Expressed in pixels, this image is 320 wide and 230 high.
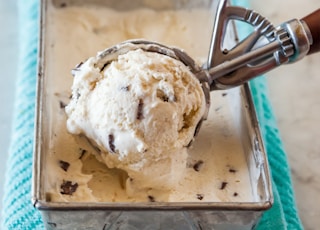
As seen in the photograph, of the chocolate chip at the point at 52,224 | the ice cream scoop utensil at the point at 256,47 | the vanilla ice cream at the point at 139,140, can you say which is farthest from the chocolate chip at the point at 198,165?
the chocolate chip at the point at 52,224

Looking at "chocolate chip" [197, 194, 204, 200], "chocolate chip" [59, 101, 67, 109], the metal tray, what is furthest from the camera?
"chocolate chip" [59, 101, 67, 109]

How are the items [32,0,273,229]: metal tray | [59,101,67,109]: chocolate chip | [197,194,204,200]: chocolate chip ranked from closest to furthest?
[32,0,273,229]: metal tray, [197,194,204,200]: chocolate chip, [59,101,67,109]: chocolate chip

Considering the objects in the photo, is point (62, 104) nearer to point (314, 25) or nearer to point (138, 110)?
point (138, 110)

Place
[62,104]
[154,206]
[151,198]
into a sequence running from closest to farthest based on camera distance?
[154,206], [151,198], [62,104]

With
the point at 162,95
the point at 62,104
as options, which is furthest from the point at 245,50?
the point at 62,104

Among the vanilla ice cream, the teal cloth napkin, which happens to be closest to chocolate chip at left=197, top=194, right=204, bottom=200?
the vanilla ice cream

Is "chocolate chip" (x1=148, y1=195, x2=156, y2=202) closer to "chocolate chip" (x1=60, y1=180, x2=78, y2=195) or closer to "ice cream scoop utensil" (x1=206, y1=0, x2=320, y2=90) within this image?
"chocolate chip" (x1=60, y1=180, x2=78, y2=195)

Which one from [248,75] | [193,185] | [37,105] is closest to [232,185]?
[193,185]
